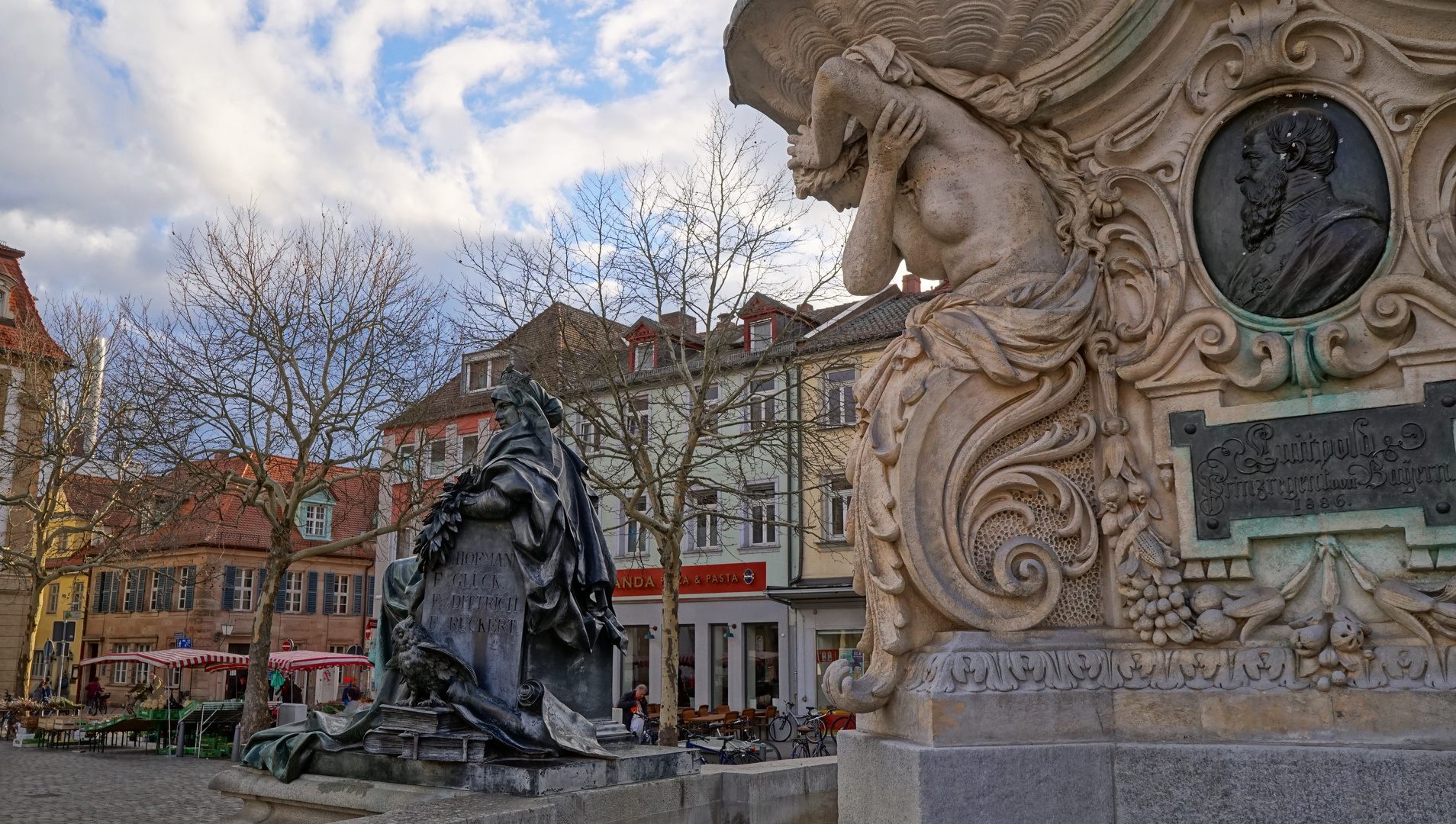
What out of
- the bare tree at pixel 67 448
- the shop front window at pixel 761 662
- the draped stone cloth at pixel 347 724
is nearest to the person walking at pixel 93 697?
the bare tree at pixel 67 448

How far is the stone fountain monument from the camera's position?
324 centimetres

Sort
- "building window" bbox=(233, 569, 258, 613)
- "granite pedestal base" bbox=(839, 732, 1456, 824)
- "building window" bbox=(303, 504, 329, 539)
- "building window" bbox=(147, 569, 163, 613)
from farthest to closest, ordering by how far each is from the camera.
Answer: "building window" bbox=(303, 504, 329, 539), "building window" bbox=(147, 569, 163, 613), "building window" bbox=(233, 569, 258, 613), "granite pedestal base" bbox=(839, 732, 1456, 824)

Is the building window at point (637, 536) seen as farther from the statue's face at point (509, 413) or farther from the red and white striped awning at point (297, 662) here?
the statue's face at point (509, 413)

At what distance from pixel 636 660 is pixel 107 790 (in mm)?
21379

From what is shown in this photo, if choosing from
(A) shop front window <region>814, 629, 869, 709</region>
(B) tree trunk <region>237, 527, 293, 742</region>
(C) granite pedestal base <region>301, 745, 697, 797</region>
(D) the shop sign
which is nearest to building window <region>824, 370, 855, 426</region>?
(A) shop front window <region>814, 629, 869, 709</region>

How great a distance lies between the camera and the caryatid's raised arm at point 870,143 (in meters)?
3.88

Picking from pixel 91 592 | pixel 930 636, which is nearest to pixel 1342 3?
pixel 930 636

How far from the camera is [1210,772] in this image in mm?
3270

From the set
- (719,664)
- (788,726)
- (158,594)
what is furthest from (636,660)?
(158,594)

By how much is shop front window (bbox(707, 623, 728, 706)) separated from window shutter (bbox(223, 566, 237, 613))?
78.5 ft

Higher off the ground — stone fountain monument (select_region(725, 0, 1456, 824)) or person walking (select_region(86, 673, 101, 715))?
stone fountain monument (select_region(725, 0, 1456, 824))

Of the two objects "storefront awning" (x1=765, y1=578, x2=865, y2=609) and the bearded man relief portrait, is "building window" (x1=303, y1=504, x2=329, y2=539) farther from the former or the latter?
the bearded man relief portrait

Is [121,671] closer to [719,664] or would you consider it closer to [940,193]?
[719,664]

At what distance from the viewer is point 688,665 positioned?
33.7 m
